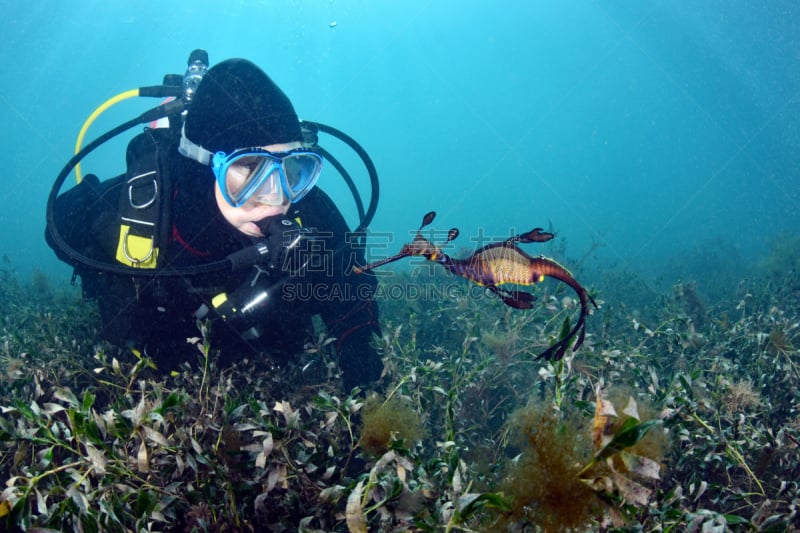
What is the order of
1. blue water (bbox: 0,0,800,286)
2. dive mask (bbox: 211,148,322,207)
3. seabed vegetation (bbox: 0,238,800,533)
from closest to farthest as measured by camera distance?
seabed vegetation (bbox: 0,238,800,533) → dive mask (bbox: 211,148,322,207) → blue water (bbox: 0,0,800,286)

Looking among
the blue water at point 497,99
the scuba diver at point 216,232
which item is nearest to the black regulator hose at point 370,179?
the scuba diver at point 216,232

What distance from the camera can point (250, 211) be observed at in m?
3.35

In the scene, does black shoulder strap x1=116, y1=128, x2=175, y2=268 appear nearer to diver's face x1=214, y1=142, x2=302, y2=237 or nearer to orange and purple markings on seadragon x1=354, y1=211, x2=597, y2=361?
diver's face x1=214, y1=142, x2=302, y2=237

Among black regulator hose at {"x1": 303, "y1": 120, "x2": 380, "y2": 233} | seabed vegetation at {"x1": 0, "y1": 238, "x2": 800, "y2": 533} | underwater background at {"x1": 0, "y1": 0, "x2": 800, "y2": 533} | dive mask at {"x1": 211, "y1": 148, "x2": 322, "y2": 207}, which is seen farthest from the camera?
black regulator hose at {"x1": 303, "y1": 120, "x2": 380, "y2": 233}

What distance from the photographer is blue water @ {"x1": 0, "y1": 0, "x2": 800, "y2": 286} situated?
43.2 metres

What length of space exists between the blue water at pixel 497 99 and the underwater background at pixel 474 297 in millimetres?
578

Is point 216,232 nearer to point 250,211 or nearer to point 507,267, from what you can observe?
point 250,211

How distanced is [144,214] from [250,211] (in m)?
0.82

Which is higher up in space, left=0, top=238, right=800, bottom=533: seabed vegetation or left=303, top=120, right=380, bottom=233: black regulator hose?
left=303, top=120, right=380, bottom=233: black regulator hose

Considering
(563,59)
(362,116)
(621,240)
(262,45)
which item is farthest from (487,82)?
(621,240)

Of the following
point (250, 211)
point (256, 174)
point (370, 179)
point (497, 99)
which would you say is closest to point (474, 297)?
point (370, 179)

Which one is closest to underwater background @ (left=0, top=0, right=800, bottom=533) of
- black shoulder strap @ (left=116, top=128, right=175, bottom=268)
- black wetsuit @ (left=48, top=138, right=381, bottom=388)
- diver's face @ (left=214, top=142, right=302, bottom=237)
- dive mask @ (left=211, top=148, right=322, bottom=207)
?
black wetsuit @ (left=48, top=138, right=381, bottom=388)

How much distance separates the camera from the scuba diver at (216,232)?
10.4 feet

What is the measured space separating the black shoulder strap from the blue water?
25453 millimetres
